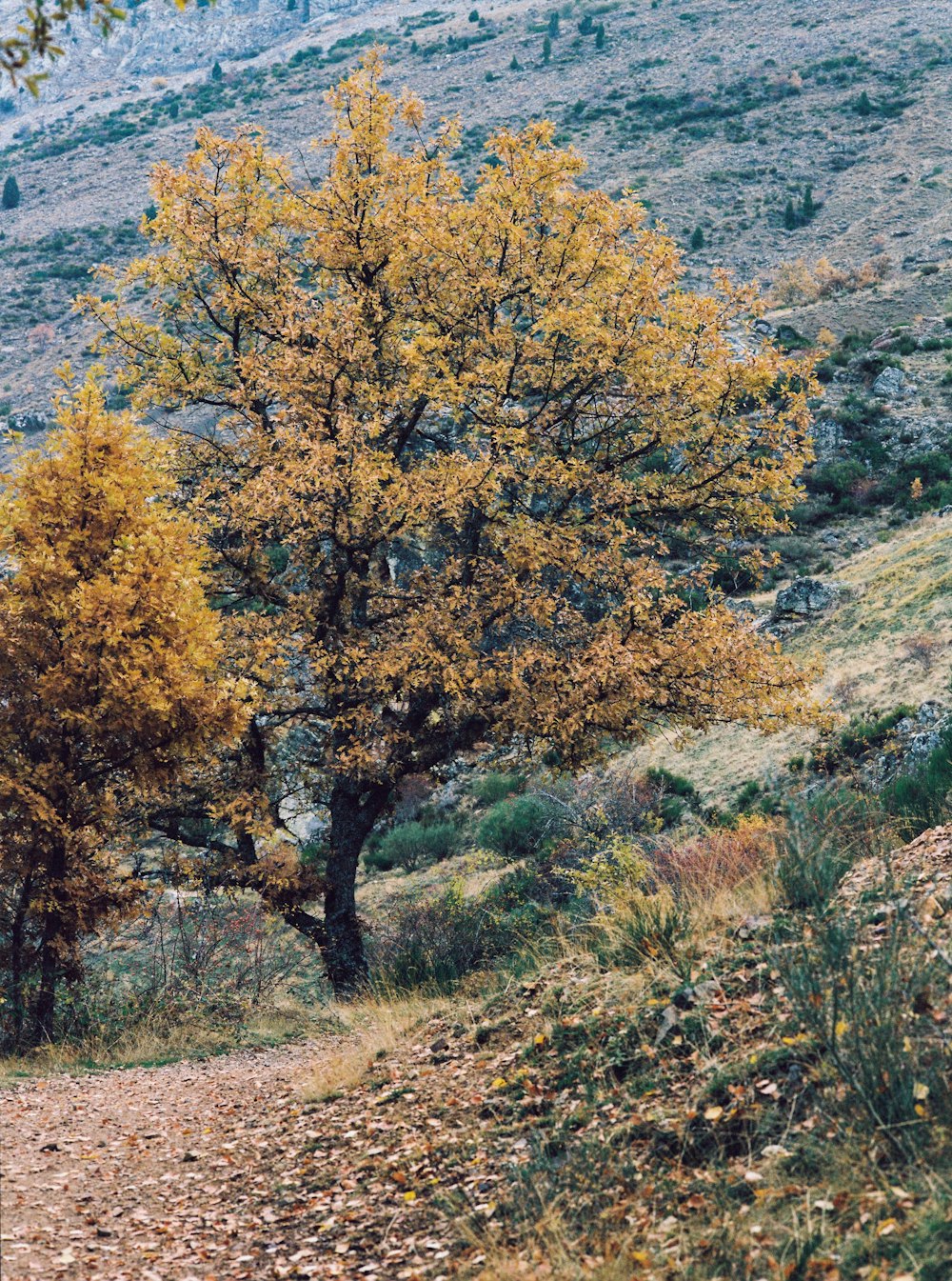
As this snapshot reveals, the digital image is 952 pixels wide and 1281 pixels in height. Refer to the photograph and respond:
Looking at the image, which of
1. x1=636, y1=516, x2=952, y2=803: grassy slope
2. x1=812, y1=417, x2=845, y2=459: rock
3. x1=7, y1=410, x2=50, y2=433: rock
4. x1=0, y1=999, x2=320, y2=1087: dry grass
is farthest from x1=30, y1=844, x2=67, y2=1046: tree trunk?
x1=7, y1=410, x2=50, y2=433: rock

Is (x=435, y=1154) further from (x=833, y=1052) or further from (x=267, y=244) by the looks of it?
(x=267, y=244)

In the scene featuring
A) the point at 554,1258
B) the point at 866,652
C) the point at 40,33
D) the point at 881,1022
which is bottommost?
the point at 866,652

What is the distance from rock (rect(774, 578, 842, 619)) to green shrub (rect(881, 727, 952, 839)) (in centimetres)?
1140

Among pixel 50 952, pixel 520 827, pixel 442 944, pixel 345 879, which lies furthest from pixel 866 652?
pixel 50 952

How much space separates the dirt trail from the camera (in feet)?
15.8

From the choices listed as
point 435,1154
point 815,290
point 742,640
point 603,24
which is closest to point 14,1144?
point 435,1154

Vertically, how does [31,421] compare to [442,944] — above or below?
above

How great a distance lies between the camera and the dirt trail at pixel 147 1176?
4824 mm

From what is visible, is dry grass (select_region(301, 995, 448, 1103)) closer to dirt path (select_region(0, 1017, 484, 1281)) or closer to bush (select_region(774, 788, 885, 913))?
dirt path (select_region(0, 1017, 484, 1281))

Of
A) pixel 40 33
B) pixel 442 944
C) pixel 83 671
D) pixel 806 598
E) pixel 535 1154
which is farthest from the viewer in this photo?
pixel 806 598

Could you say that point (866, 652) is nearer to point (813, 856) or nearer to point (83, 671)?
point (83, 671)

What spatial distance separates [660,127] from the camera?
2623 inches

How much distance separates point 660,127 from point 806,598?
54.2 meters

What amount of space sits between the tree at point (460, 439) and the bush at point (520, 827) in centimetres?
803
